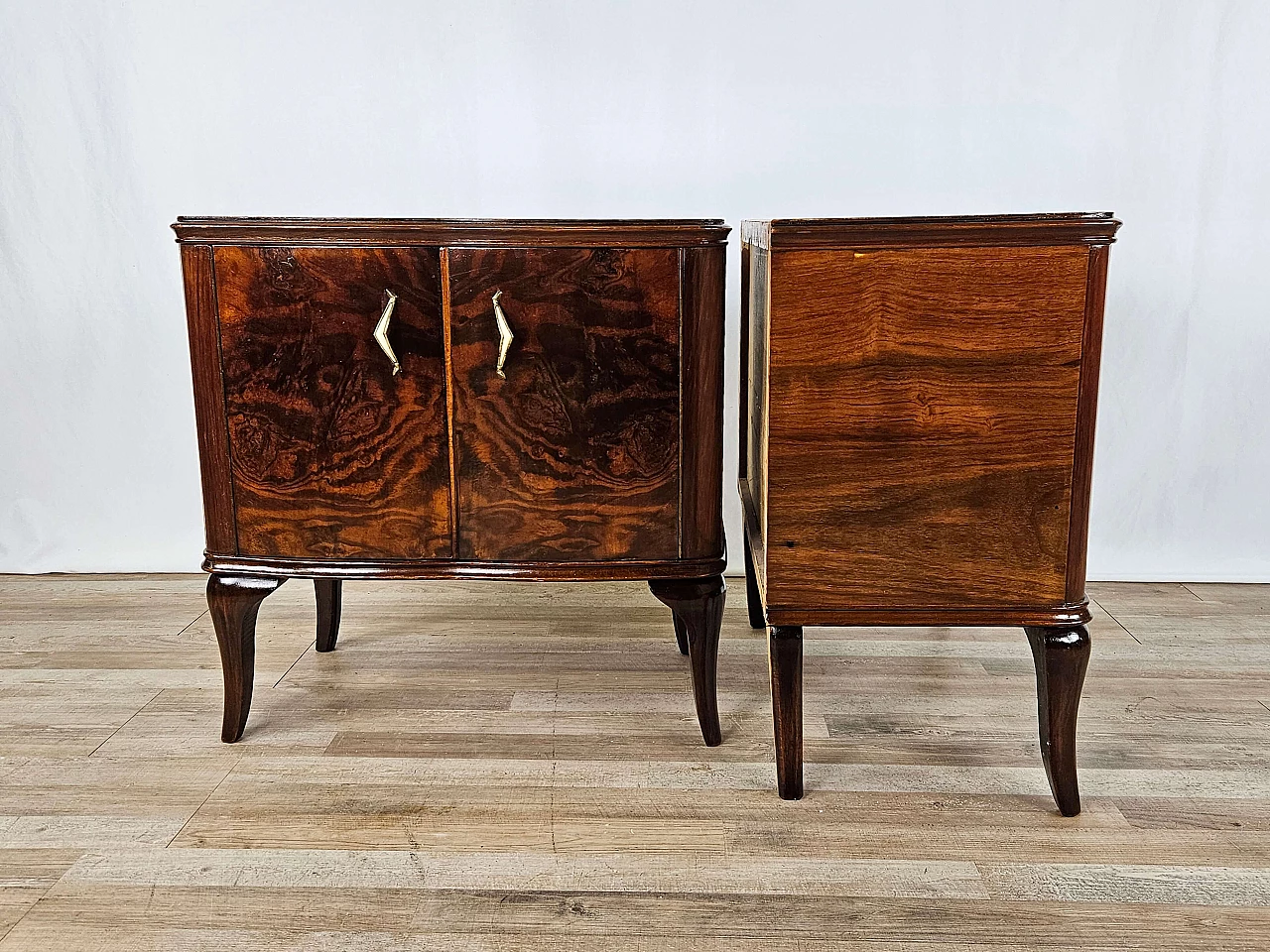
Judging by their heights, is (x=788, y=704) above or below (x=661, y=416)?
below

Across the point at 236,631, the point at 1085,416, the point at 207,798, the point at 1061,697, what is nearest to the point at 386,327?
the point at 236,631

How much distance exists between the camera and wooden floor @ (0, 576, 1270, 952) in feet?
4.16

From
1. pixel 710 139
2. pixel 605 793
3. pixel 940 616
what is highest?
pixel 710 139

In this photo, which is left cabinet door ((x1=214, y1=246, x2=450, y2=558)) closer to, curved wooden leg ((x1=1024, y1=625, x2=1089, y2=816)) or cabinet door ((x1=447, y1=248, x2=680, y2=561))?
cabinet door ((x1=447, y1=248, x2=680, y2=561))

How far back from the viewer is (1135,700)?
1876 mm

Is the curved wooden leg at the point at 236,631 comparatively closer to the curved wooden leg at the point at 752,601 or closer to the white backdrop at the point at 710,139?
the curved wooden leg at the point at 752,601

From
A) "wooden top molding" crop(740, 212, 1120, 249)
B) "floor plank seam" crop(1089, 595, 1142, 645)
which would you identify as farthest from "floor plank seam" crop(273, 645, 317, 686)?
"floor plank seam" crop(1089, 595, 1142, 645)

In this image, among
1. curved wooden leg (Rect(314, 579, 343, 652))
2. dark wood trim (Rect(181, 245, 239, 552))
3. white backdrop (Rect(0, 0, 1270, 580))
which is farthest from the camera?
white backdrop (Rect(0, 0, 1270, 580))

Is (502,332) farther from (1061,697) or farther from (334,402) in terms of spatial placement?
(1061,697)

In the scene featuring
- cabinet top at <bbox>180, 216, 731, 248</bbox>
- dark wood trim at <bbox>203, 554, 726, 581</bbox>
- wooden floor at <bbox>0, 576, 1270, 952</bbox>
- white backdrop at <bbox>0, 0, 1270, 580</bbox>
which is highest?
white backdrop at <bbox>0, 0, 1270, 580</bbox>

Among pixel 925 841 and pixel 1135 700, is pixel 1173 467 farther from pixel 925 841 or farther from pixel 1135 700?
pixel 925 841

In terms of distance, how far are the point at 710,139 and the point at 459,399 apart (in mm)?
1173

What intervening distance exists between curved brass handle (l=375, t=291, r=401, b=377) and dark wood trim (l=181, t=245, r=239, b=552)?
25 cm

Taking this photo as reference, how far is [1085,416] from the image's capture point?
1376 millimetres
